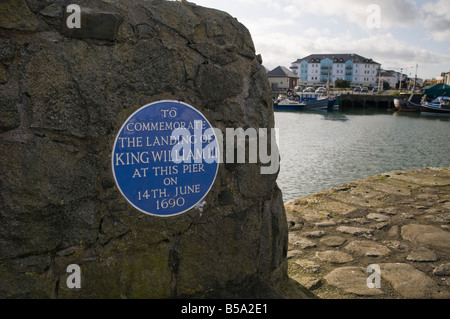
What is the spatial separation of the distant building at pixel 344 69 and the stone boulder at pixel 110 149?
9178cm

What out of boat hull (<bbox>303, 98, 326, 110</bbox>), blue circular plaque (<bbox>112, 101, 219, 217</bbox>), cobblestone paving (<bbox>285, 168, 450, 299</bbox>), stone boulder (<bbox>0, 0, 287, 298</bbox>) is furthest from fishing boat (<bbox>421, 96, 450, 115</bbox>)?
blue circular plaque (<bbox>112, 101, 219, 217</bbox>)

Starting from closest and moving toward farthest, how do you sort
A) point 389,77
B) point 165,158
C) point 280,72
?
point 165,158, point 280,72, point 389,77

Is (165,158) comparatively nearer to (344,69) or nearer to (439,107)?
(439,107)

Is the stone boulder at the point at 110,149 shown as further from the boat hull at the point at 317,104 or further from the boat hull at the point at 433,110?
the boat hull at the point at 317,104

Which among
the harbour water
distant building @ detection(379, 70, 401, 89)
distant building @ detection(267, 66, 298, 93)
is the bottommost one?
the harbour water

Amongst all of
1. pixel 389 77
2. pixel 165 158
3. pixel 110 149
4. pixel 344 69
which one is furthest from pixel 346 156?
pixel 389 77

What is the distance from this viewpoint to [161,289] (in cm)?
230

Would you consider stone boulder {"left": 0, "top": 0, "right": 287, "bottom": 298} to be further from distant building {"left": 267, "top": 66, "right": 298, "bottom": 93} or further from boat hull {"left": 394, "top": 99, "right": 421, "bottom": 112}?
distant building {"left": 267, "top": 66, "right": 298, "bottom": 93}

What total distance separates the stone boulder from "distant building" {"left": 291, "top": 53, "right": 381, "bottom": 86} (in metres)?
91.8

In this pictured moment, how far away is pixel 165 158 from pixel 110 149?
1.10ft

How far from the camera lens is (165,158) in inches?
88.9

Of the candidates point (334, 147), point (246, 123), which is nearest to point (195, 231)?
point (246, 123)

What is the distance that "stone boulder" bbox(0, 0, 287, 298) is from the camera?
1.87 meters
